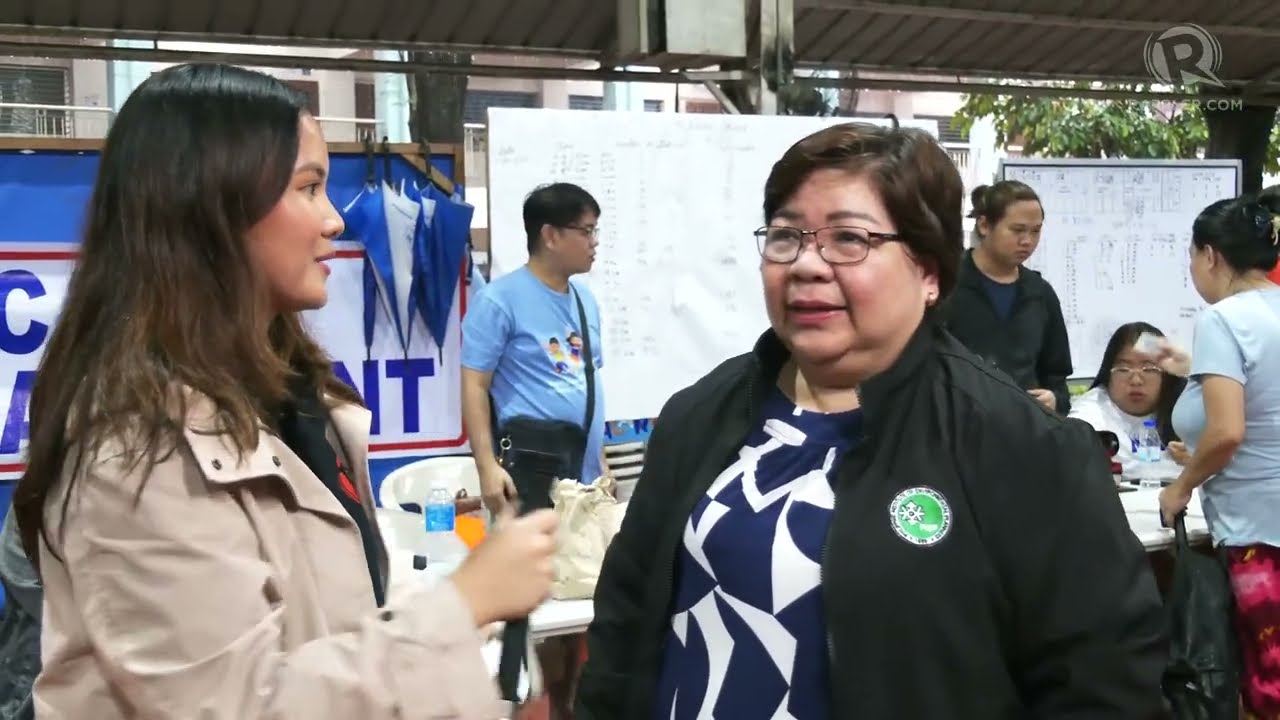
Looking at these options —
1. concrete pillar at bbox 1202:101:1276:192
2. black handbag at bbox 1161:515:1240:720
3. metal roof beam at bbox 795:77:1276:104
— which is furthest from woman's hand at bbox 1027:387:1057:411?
concrete pillar at bbox 1202:101:1276:192

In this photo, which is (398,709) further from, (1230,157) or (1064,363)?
(1230,157)

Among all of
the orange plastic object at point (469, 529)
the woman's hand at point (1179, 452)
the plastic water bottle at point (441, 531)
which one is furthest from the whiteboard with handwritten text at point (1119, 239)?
the plastic water bottle at point (441, 531)

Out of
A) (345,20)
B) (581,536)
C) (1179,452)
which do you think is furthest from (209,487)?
(1179,452)

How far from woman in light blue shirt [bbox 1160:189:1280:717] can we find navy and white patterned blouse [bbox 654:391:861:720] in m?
2.09

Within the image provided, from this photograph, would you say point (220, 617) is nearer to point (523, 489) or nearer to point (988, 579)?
point (523, 489)

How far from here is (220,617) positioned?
3.25 feet

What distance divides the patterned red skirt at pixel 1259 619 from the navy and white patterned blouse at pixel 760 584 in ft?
7.75

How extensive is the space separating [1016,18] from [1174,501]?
7.33 ft

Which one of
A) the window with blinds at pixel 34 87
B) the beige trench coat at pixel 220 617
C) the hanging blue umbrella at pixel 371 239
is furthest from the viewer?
the window with blinds at pixel 34 87

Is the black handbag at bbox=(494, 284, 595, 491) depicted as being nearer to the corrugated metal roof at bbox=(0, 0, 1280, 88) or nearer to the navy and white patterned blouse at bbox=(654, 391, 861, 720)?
the navy and white patterned blouse at bbox=(654, 391, 861, 720)

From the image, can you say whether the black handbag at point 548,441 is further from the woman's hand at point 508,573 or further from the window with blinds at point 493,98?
the window with blinds at point 493,98

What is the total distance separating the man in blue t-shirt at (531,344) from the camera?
3859mm

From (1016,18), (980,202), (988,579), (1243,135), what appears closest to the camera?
(988,579)

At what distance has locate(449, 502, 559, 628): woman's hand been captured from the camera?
1131 mm
